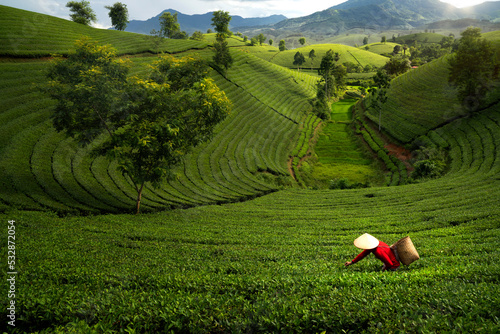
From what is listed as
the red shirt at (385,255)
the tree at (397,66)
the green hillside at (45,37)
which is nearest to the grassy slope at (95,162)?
the green hillside at (45,37)

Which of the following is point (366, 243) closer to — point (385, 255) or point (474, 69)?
point (385, 255)

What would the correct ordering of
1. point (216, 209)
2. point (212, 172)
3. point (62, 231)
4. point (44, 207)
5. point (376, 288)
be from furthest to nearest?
point (212, 172), point (216, 209), point (44, 207), point (62, 231), point (376, 288)

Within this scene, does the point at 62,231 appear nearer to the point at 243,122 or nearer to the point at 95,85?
the point at 95,85

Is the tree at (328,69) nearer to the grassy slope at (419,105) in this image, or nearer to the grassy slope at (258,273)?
the grassy slope at (419,105)

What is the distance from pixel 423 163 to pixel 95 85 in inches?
1545

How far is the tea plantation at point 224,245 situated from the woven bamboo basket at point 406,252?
425 mm

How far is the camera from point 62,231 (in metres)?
12.8

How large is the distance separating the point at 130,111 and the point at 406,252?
18407 mm

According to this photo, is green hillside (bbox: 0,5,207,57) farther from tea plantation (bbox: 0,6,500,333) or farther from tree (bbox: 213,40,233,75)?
tree (bbox: 213,40,233,75)

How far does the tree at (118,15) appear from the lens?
94.9 m

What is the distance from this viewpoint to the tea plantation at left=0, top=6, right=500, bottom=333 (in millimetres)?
5234

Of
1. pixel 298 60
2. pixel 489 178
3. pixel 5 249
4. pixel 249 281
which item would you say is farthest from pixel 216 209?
pixel 298 60

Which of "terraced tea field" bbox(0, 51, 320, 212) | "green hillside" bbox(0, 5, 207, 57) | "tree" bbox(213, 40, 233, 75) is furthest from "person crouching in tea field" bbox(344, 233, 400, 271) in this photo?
"tree" bbox(213, 40, 233, 75)

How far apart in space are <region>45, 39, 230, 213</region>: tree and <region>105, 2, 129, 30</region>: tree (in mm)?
92450
